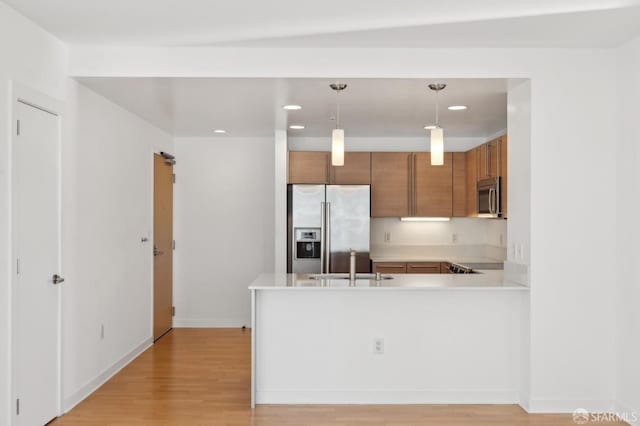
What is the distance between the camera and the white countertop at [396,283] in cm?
417

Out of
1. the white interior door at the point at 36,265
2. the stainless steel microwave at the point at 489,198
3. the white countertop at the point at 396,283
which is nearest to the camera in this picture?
the white interior door at the point at 36,265

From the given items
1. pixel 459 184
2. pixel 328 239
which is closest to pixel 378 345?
pixel 328 239

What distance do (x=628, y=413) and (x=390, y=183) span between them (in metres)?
3.62

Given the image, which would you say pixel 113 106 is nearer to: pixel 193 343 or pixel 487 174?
pixel 193 343

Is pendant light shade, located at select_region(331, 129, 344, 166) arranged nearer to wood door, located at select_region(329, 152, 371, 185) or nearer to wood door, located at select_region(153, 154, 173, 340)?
wood door, located at select_region(329, 152, 371, 185)

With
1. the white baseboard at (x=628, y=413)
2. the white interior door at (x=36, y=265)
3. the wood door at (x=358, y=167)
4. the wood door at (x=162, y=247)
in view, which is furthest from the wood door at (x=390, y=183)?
the white interior door at (x=36, y=265)

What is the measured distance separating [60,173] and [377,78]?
2.27m

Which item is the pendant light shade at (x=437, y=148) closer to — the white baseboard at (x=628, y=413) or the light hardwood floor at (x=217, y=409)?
the light hardwood floor at (x=217, y=409)

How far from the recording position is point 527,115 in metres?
4.16


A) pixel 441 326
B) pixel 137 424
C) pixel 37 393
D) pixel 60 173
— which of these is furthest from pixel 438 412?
pixel 60 173

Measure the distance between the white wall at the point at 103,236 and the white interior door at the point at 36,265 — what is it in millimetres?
154

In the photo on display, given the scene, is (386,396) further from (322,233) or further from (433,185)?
(433,185)

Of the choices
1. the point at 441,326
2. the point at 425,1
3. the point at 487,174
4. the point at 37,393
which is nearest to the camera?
the point at 425,1

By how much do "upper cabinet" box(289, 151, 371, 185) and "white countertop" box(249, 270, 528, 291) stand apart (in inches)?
85.2
